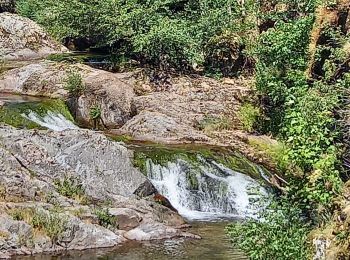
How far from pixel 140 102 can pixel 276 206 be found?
49.0 ft

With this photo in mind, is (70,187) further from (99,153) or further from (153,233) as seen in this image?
(153,233)

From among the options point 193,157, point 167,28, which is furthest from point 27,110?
point 167,28

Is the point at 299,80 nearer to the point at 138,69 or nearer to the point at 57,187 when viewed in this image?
the point at 57,187

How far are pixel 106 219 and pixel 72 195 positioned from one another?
1.47 metres

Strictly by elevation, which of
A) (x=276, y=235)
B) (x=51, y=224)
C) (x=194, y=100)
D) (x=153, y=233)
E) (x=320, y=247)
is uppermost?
(x=320, y=247)

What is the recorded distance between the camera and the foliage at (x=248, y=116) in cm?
2296

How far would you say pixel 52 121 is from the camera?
21547 mm

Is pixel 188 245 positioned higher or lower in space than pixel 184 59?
lower

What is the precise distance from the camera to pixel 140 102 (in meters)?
23.0

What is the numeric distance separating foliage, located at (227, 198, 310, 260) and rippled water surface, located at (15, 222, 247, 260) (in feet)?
13.4

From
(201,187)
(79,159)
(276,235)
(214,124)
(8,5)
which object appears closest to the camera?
(276,235)

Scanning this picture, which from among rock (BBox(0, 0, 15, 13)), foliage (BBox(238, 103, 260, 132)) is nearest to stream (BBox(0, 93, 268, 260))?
foliage (BBox(238, 103, 260, 132))

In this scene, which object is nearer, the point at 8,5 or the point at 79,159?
the point at 79,159

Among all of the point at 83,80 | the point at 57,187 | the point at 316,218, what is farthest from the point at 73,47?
the point at 316,218
